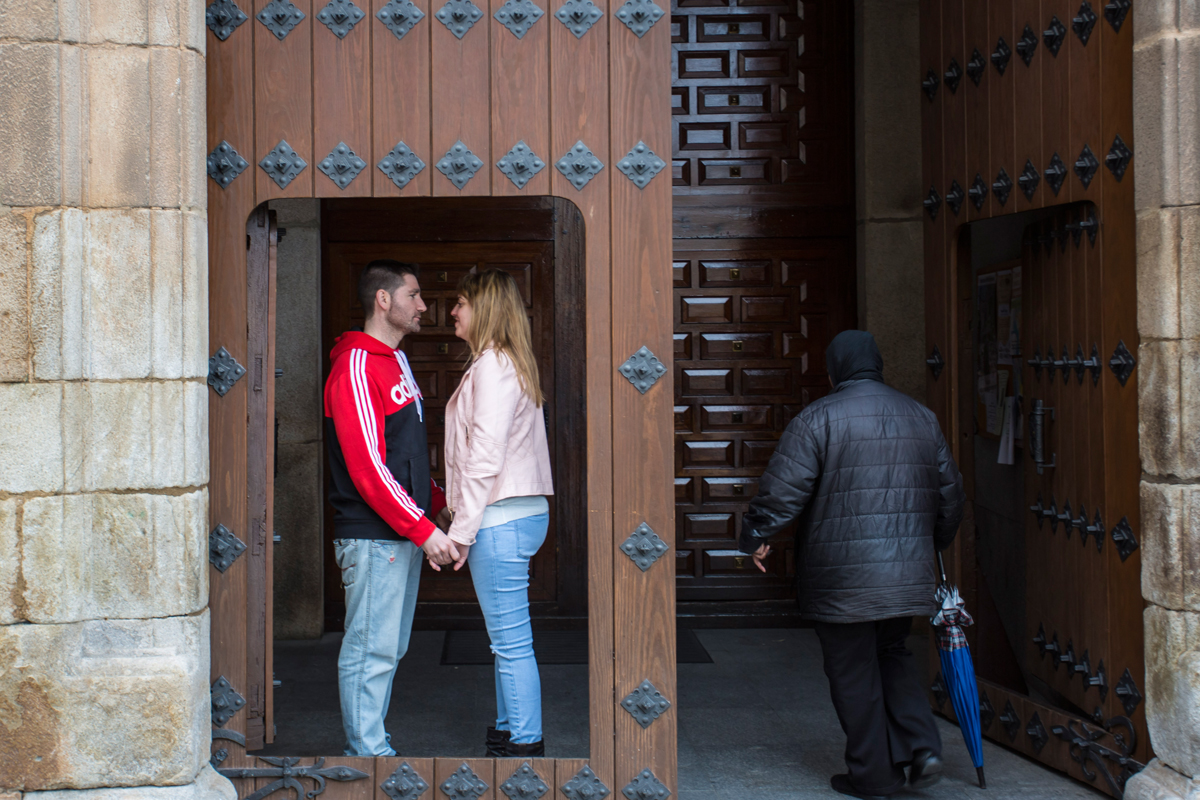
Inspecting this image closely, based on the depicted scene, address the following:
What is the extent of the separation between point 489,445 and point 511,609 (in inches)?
22.8

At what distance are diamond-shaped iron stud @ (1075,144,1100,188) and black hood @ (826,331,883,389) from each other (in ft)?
3.07

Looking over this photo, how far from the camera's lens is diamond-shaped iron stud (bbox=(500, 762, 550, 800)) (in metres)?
3.42

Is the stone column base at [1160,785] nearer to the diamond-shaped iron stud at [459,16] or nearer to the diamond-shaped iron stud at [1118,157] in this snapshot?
the diamond-shaped iron stud at [1118,157]

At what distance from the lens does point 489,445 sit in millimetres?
3508

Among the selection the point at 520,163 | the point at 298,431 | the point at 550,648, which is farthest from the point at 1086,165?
the point at 298,431

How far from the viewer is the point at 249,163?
3398mm

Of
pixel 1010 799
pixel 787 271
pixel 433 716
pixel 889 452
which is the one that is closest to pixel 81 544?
pixel 433 716

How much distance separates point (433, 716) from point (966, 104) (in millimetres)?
3527

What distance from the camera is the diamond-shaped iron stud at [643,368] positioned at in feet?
11.2

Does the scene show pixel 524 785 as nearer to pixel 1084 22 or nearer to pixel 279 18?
pixel 279 18

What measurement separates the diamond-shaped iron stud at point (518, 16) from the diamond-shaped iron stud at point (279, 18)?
639mm

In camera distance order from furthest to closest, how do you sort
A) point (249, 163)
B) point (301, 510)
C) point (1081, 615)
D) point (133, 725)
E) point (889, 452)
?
point (301, 510) → point (1081, 615) → point (889, 452) → point (249, 163) → point (133, 725)

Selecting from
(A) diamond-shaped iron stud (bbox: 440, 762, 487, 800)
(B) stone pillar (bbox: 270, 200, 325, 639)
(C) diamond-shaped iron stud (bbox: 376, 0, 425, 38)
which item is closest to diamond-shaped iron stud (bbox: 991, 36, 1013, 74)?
(C) diamond-shaped iron stud (bbox: 376, 0, 425, 38)

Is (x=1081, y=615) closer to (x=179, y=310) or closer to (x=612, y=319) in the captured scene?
(x=612, y=319)
